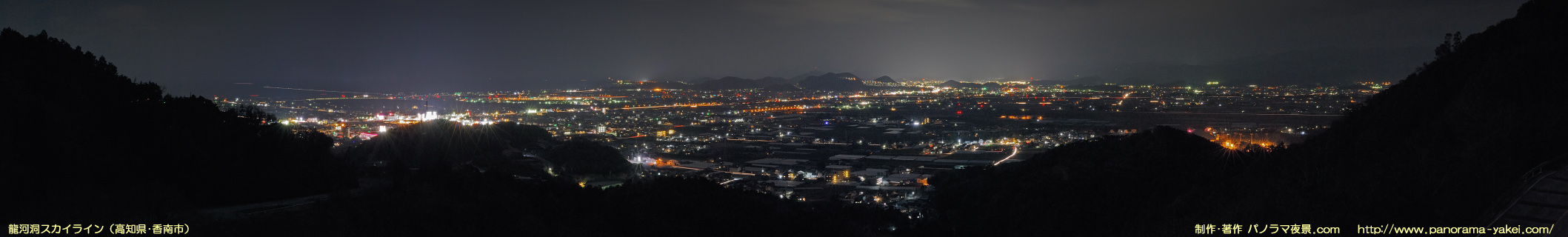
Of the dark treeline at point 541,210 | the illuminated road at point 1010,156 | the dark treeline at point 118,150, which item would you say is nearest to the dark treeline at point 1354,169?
the dark treeline at point 541,210

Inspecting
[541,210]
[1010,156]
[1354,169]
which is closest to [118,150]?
[541,210]

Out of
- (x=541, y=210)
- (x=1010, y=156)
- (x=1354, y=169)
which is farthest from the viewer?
(x=1010, y=156)

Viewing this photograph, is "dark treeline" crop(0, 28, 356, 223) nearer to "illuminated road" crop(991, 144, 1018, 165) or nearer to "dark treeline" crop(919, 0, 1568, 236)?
"dark treeline" crop(919, 0, 1568, 236)

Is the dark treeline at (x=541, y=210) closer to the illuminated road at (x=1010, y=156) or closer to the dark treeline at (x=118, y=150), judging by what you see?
the dark treeline at (x=118, y=150)

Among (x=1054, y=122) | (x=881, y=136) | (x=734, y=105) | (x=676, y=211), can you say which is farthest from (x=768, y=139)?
(x=734, y=105)

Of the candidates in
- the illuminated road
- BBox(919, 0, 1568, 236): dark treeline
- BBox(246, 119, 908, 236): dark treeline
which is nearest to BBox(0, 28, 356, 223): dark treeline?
BBox(246, 119, 908, 236): dark treeline

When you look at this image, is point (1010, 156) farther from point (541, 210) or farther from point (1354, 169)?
point (541, 210)
